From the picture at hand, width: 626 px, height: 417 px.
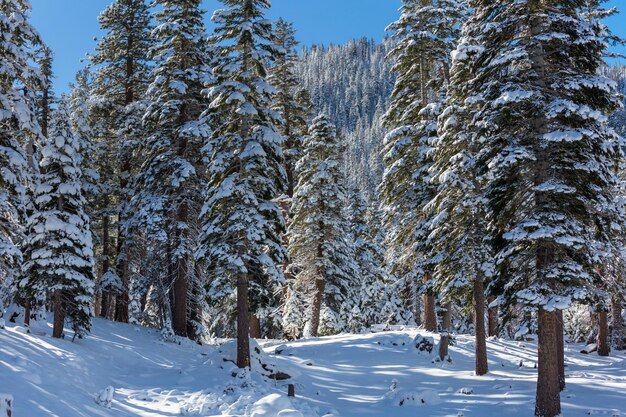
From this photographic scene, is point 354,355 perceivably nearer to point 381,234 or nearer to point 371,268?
point 371,268

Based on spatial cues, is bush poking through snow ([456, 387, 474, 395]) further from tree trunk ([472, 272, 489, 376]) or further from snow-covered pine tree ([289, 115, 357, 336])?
snow-covered pine tree ([289, 115, 357, 336])

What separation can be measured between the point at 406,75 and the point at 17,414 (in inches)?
1025

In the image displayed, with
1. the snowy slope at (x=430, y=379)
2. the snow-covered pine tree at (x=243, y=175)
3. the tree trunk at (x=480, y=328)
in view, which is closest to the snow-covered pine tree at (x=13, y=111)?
the snow-covered pine tree at (x=243, y=175)

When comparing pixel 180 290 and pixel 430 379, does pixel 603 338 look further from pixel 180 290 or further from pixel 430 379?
pixel 180 290

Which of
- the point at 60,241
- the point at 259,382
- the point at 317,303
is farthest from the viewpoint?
the point at 317,303

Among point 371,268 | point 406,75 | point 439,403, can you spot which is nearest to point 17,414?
point 439,403

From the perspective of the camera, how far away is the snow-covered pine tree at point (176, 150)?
22875 mm

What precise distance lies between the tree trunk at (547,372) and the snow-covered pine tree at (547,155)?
0.09ft

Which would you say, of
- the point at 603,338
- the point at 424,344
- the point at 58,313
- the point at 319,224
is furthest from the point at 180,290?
the point at 603,338

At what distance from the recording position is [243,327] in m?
17.8

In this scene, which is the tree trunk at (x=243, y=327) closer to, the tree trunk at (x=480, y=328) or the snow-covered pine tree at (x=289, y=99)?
the tree trunk at (x=480, y=328)

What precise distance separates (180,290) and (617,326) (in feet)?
88.2

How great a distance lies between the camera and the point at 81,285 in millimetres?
17891

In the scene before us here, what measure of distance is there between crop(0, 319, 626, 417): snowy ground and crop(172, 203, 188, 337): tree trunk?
1.29 metres
